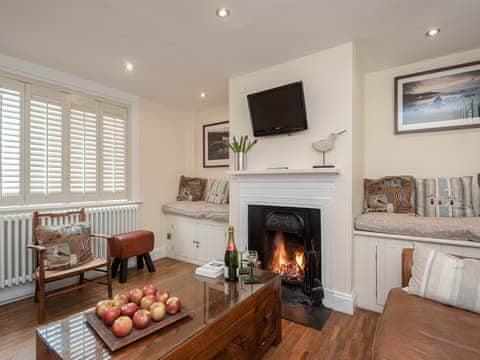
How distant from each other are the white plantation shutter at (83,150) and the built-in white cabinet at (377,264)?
124 inches

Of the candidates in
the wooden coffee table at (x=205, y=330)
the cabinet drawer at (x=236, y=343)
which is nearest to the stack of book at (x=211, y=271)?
the wooden coffee table at (x=205, y=330)

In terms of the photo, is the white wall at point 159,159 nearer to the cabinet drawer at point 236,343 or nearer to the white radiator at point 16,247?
the white radiator at point 16,247

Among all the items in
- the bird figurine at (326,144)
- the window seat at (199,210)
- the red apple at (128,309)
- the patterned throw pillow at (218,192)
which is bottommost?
the red apple at (128,309)

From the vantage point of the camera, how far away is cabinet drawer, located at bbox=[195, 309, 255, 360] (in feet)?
3.95

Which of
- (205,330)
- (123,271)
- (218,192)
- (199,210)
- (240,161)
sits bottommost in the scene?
(123,271)

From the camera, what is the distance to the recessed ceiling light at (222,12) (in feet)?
5.81

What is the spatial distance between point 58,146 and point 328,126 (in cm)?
299

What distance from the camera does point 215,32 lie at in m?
2.04

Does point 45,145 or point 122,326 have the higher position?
point 45,145

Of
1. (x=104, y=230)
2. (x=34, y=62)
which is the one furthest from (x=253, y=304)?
(x=34, y=62)

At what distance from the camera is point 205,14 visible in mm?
1823

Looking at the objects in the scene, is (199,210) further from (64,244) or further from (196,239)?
(64,244)

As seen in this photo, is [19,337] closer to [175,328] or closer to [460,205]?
[175,328]

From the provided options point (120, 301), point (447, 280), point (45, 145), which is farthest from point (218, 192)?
point (447, 280)
